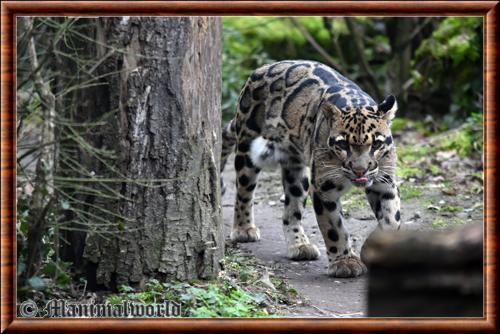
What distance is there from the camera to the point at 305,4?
6.29 m

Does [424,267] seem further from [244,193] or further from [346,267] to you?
[244,193]

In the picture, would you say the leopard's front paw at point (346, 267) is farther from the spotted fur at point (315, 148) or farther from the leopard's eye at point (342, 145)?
the leopard's eye at point (342, 145)

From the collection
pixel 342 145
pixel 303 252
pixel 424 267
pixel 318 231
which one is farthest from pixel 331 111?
pixel 424 267

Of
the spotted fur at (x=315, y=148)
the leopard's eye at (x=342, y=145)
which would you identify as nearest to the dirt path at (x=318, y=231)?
the spotted fur at (x=315, y=148)

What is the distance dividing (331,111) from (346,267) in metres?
1.55

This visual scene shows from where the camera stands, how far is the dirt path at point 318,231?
7910 mm

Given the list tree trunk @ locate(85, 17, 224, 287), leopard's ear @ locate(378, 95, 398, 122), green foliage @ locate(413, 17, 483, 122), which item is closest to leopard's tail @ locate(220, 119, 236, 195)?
leopard's ear @ locate(378, 95, 398, 122)

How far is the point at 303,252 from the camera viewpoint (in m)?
9.37

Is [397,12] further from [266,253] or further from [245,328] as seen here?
[266,253]

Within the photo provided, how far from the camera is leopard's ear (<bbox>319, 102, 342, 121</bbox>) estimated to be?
8.48 meters

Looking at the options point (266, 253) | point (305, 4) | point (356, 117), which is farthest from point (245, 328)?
point (266, 253)

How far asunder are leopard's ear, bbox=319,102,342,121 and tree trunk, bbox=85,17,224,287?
1638mm

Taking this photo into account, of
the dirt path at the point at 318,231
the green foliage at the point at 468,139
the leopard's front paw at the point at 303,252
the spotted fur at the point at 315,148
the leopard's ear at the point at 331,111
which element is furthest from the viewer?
the green foliage at the point at 468,139

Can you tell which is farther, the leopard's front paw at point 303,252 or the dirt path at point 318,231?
the leopard's front paw at point 303,252
